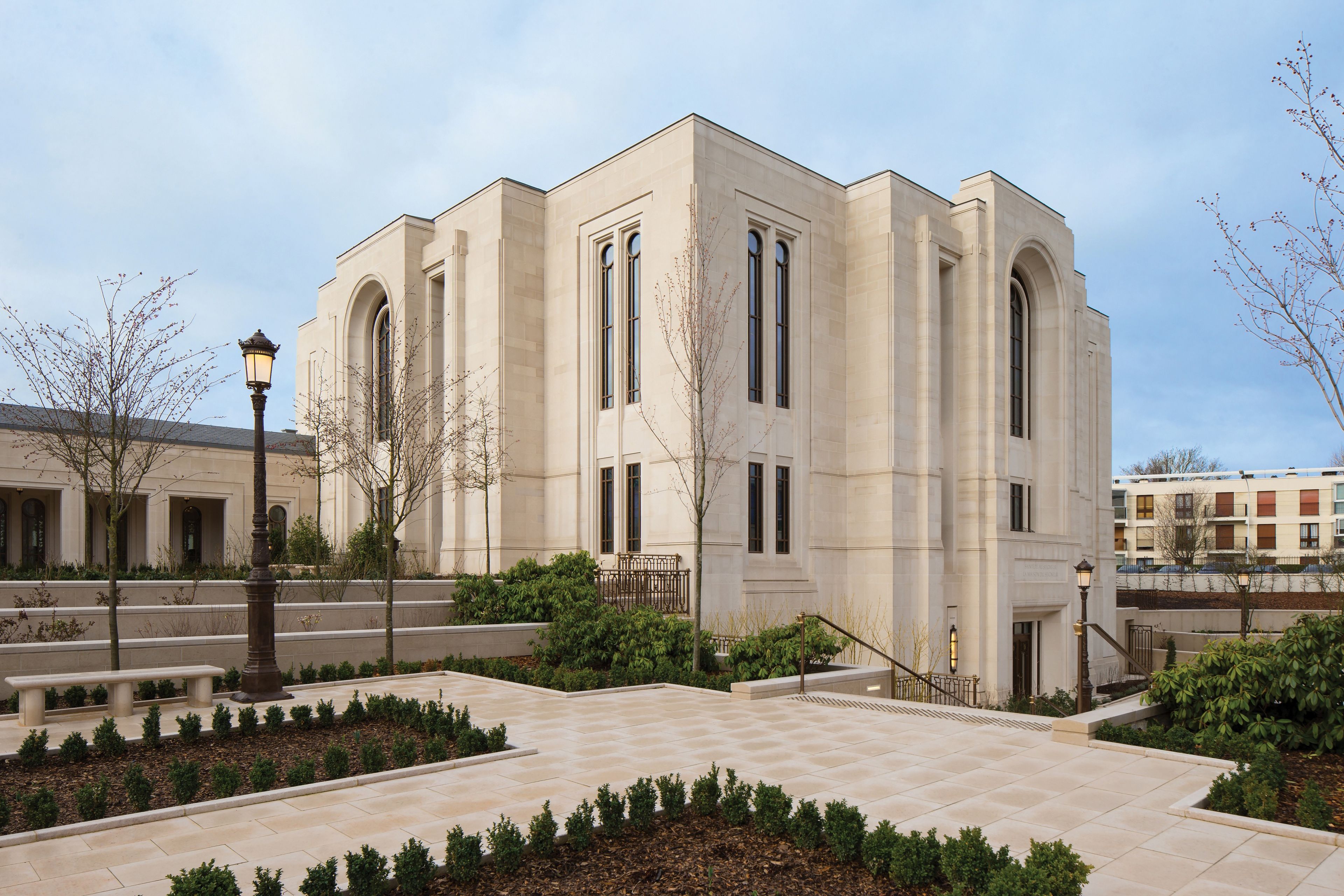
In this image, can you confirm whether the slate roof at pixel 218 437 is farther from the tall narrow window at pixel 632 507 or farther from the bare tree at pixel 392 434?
the tall narrow window at pixel 632 507

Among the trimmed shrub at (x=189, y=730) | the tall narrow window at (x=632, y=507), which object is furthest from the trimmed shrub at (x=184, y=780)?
the tall narrow window at (x=632, y=507)

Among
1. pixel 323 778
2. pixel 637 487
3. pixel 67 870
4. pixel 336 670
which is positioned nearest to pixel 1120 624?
pixel 637 487

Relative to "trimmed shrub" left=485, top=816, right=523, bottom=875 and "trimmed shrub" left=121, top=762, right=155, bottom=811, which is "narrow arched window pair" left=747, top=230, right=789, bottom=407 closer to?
"trimmed shrub" left=121, top=762, right=155, bottom=811

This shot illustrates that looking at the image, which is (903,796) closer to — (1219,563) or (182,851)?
(182,851)

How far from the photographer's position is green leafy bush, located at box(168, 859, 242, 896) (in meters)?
4.27

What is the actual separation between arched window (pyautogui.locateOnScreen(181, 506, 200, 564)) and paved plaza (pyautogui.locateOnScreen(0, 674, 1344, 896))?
26966mm

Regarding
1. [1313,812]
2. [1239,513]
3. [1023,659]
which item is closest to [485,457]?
[1023,659]

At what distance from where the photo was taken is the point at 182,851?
576cm

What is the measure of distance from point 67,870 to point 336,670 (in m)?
8.48

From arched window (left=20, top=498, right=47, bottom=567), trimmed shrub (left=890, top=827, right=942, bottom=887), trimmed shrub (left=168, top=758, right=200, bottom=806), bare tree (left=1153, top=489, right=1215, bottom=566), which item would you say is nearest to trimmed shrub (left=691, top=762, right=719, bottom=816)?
trimmed shrub (left=890, top=827, right=942, bottom=887)

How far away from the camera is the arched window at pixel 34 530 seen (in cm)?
3139

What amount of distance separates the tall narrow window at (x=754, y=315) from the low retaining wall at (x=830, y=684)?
9985 millimetres

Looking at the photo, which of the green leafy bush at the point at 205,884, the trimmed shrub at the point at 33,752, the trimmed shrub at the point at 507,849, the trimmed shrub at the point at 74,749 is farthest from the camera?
the trimmed shrub at the point at 74,749

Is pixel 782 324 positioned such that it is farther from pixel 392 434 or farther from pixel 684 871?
pixel 684 871
